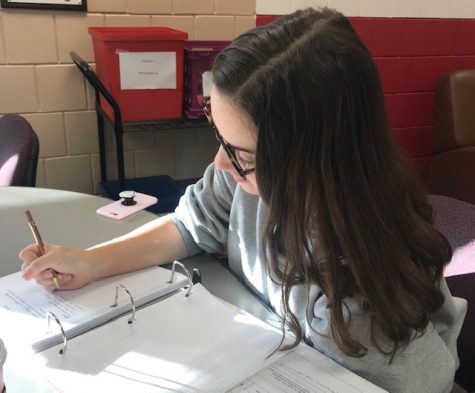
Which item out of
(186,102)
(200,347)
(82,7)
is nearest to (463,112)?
(186,102)

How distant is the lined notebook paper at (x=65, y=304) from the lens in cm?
74

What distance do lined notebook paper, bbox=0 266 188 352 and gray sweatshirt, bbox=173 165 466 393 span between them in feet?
0.47

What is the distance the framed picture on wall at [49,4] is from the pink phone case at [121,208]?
3.30ft

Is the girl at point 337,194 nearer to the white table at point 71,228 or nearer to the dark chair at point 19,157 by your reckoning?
the white table at point 71,228

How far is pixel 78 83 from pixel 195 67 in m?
0.50

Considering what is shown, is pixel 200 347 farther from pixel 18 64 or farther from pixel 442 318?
pixel 18 64

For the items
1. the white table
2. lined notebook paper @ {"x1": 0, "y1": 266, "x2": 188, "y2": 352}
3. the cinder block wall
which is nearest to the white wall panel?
the cinder block wall

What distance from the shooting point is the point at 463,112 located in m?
2.41

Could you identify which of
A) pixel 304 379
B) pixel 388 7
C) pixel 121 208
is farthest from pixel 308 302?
pixel 388 7

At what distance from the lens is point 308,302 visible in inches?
29.9

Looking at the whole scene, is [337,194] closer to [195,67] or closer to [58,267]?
[58,267]

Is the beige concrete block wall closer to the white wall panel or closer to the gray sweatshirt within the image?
the white wall panel

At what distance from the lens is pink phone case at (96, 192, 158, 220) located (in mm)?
1187

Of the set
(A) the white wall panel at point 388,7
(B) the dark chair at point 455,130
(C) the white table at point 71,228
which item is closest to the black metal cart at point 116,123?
(C) the white table at point 71,228
